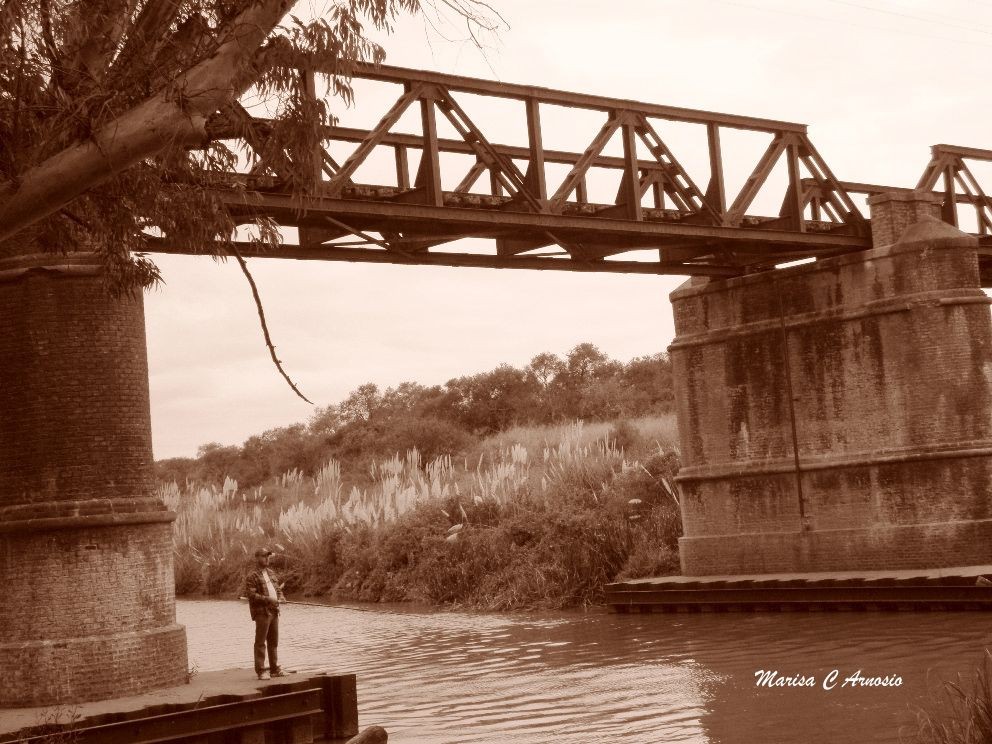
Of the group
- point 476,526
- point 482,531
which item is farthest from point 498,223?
Answer: point 476,526

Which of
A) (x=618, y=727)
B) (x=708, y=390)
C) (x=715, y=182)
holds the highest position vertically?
(x=715, y=182)

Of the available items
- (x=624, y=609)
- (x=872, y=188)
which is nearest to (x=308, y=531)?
(x=624, y=609)

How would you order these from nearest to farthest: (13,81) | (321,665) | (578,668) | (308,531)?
(13,81) → (578,668) → (321,665) → (308,531)

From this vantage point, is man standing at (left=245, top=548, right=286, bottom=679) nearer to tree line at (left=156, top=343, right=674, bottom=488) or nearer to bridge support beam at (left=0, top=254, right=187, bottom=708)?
bridge support beam at (left=0, top=254, right=187, bottom=708)

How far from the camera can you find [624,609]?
25.3m

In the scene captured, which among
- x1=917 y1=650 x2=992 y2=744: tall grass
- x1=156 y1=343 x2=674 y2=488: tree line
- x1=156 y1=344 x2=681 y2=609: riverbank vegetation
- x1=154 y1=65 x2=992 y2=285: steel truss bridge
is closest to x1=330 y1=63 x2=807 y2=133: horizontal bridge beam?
x1=154 y1=65 x2=992 y2=285: steel truss bridge

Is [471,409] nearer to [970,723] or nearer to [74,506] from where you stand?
[74,506]

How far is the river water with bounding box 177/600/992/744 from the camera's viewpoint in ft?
43.2

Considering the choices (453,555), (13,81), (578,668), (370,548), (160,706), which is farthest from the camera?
(370,548)

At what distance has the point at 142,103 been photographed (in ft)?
31.3

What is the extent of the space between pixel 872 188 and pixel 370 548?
16477 mm

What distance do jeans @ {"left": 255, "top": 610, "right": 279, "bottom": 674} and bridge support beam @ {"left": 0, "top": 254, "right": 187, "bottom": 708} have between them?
84cm

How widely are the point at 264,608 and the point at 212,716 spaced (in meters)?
2.03

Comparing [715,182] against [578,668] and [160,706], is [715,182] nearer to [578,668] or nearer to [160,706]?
[578,668]
